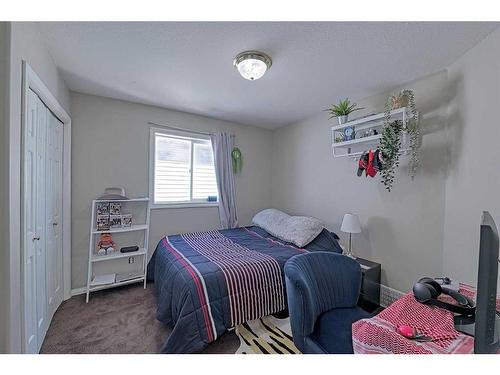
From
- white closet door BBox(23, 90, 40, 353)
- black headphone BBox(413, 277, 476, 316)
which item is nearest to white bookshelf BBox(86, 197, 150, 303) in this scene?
white closet door BBox(23, 90, 40, 353)

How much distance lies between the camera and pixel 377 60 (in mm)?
1644

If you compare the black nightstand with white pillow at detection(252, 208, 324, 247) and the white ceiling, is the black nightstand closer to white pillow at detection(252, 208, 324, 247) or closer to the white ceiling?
white pillow at detection(252, 208, 324, 247)

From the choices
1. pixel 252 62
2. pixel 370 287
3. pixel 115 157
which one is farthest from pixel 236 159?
pixel 370 287

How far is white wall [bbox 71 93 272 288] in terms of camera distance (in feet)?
7.59

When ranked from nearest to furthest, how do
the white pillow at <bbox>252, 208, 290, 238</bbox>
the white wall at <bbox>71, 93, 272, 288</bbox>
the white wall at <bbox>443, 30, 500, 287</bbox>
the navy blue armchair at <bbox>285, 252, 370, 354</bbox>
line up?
the navy blue armchair at <bbox>285, 252, 370, 354</bbox>, the white wall at <bbox>443, 30, 500, 287</bbox>, the white wall at <bbox>71, 93, 272, 288</bbox>, the white pillow at <bbox>252, 208, 290, 238</bbox>

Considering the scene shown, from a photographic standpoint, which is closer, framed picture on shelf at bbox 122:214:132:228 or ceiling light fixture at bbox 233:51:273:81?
ceiling light fixture at bbox 233:51:273:81

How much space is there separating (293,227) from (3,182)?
2306 millimetres

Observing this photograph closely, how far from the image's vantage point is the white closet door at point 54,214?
1749 mm

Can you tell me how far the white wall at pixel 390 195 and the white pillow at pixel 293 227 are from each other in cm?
40

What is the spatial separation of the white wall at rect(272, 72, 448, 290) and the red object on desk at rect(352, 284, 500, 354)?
1218mm

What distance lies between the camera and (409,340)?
769 mm

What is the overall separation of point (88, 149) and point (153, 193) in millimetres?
852
